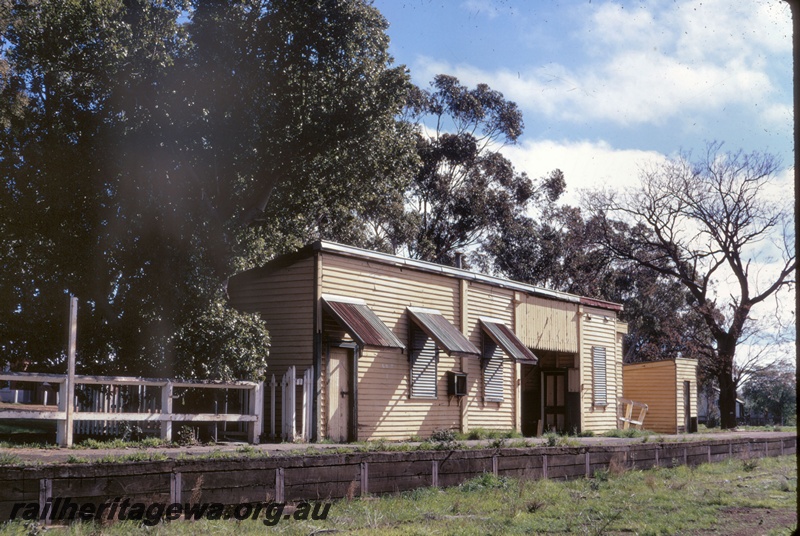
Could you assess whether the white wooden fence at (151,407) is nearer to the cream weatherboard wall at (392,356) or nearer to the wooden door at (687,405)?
the cream weatherboard wall at (392,356)

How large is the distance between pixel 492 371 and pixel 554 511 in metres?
11.3

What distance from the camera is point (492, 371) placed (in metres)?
22.5

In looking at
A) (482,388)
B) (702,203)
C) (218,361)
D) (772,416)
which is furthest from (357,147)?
(772,416)

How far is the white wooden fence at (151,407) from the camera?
12.3 meters

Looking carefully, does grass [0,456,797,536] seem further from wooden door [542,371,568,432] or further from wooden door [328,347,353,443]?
wooden door [542,371,568,432]

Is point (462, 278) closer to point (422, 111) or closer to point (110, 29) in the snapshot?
point (110, 29)

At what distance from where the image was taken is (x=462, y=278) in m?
21.5

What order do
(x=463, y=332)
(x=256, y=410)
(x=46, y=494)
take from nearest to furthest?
(x=46, y=494), (x=256, y=410), (x=463, y=332)

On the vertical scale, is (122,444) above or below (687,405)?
above

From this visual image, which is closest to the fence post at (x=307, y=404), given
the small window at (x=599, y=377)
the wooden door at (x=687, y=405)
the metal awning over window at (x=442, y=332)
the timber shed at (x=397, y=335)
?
the timber shed at (x=397, y=335)

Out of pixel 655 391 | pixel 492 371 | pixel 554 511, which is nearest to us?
pixel 554 511

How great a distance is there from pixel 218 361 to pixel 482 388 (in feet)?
25.4

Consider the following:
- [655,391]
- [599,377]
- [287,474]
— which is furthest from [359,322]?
[655,391]

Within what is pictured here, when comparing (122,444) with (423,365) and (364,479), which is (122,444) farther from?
(423,365)
